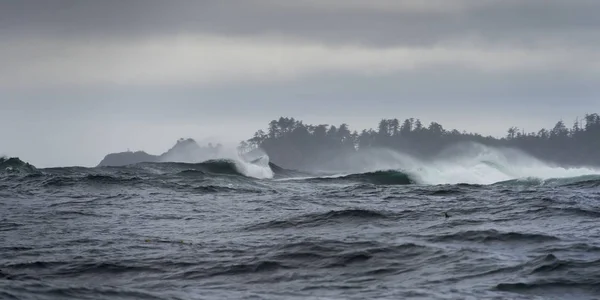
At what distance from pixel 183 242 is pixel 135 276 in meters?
3.21

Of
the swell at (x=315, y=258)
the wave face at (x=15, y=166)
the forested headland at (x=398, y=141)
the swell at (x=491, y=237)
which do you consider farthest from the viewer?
the forested headland at (x=398, y=141)

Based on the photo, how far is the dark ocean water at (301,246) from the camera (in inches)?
434

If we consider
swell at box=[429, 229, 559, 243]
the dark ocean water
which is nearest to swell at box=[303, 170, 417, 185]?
the dark ocean water

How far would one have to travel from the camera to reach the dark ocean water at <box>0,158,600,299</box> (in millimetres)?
11031

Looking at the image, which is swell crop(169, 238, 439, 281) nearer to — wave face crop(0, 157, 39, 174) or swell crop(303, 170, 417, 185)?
swell crop(303, 170, 417, 185)

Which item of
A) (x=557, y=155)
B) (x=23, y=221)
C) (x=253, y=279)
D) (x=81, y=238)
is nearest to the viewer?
(x=253, y=279)

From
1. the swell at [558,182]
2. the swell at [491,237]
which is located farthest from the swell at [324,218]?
the swell at [558,182]

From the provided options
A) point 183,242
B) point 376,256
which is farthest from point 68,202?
point 376,256

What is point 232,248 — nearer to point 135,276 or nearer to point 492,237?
point 135,276

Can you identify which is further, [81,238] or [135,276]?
[81,238]

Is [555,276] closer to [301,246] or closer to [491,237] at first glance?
[491,237]

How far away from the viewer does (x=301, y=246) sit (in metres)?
14.4

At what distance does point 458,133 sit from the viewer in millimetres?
147375

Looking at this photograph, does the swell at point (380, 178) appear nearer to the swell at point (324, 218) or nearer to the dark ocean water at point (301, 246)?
the dark ocean water at point (301, 246)
